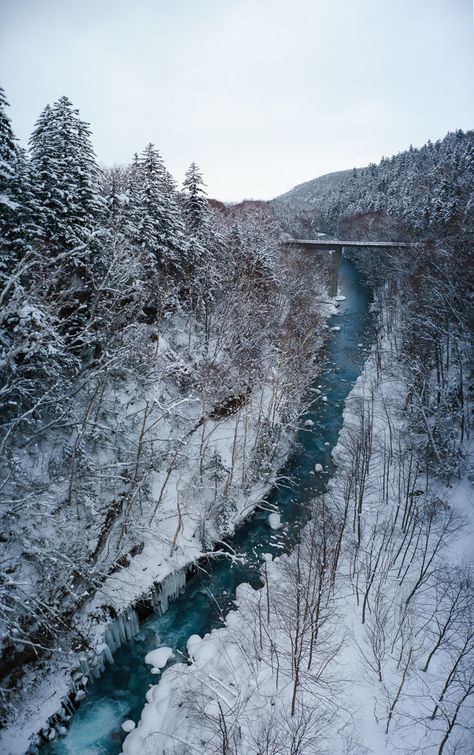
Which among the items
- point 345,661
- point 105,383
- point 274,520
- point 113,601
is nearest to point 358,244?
point 274,520

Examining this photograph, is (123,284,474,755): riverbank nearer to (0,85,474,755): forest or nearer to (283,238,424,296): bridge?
(0,85,474,755): forest

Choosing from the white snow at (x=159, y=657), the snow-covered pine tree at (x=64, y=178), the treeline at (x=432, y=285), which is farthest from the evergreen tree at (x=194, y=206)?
the white snow at (x=159, y=657)

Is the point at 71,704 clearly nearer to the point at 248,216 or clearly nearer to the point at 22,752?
the point at 22,752

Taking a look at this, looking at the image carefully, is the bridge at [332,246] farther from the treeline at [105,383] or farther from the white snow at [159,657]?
the white snow at [159,657]

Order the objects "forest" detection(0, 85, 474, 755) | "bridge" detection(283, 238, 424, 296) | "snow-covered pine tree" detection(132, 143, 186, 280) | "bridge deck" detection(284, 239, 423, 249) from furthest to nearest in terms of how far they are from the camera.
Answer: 1. "bridge" detection(283, 238, 424, 296)
2. "bridge deck" detection(284, 239, 423, 249)
3. "snow-covered pine tree" detection(132, 143, 186, 280)
4. "forest" detection(0, 85, 474, 755)

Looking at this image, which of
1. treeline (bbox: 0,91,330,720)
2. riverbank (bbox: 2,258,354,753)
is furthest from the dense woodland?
treeline (bbox: 0,91,330,720)

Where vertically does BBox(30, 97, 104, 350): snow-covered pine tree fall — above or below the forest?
above

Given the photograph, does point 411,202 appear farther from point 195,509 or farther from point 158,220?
point 195,509
